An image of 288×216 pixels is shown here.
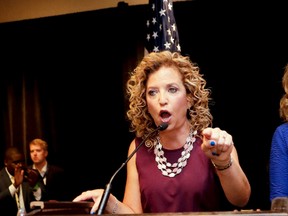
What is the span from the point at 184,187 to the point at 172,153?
0.49 feet

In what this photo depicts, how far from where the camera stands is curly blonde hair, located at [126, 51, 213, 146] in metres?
1.94

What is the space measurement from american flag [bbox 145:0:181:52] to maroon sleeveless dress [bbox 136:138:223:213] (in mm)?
874

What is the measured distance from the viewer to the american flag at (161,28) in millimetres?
2643

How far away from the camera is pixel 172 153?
1.89 m

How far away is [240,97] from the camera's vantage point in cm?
449

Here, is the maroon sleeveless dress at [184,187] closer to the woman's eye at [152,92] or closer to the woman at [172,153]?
the woman at [172,153]

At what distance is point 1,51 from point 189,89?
391 cm

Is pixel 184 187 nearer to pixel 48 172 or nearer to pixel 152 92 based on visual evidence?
pixel 152 92

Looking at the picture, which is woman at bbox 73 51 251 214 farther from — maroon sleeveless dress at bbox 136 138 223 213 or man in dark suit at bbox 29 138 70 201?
man in dark suit at bbox 29 138 70 201

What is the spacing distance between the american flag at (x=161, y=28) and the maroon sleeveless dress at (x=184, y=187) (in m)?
0.87

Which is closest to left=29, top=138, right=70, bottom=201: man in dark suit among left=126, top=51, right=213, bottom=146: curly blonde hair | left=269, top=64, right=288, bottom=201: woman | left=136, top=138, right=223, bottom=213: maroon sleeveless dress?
left=126, top=51, right=213, bottom=146: curly blonde hair

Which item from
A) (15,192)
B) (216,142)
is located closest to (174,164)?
(216,142)

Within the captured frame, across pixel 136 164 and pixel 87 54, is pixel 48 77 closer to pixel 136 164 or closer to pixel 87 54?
pixel 87 54

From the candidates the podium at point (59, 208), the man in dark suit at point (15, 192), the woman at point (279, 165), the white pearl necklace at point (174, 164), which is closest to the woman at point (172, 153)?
the white pearl necklace at point (174, 164)
